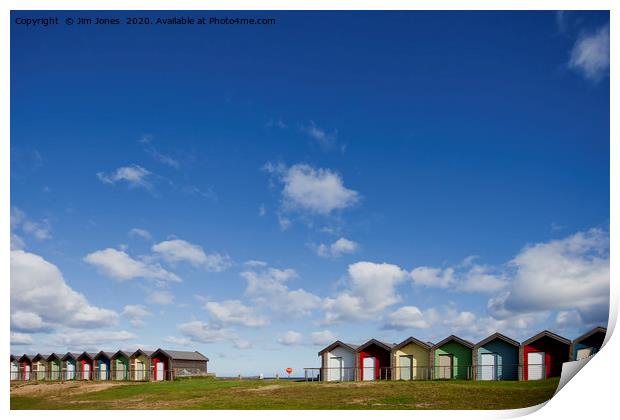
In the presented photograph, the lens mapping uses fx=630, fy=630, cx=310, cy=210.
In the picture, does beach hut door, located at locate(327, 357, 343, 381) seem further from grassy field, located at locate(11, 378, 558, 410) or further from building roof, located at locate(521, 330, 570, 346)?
building roof, located at locate(521, 330, 570, 346)

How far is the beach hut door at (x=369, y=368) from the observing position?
4462 centimetres

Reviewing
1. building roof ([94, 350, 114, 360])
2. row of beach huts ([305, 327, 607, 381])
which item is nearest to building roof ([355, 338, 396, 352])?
row of beach huts ([305, 327, 607, 381])

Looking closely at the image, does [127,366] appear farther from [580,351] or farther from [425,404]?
[580,351]

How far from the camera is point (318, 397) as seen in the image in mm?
31750

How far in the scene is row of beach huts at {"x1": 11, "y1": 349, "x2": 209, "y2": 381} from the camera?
54281 mm

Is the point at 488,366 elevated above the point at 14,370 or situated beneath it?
elevated above

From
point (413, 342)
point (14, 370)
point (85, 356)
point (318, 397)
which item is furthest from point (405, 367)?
point (14, 370)

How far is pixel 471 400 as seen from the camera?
29.8 m

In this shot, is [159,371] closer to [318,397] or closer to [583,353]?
[318,397]

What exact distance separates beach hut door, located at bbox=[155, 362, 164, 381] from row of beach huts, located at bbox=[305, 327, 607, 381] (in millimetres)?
15392

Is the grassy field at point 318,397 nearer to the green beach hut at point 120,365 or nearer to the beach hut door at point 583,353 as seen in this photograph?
the beach hut door at point 583,353

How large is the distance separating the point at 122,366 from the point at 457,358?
31023 millimetres

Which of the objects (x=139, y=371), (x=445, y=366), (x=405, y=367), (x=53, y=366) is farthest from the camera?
(x=53, y=366)
